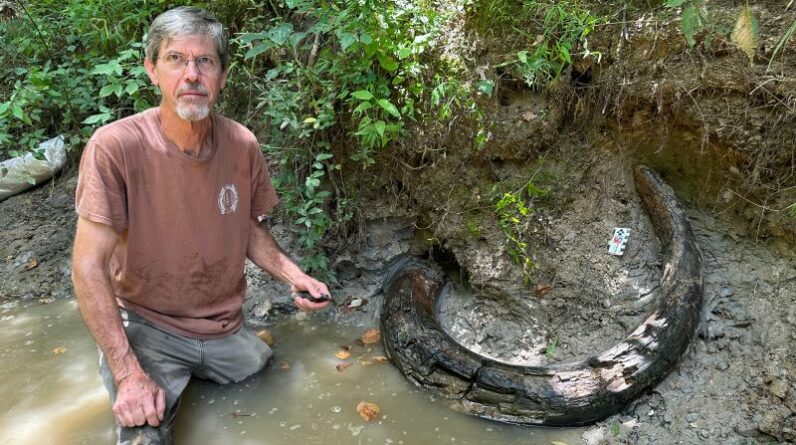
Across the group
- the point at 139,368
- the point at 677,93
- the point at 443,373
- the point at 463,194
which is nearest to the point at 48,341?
the point at 139,368

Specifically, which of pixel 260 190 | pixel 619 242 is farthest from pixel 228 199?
pixel 619 242

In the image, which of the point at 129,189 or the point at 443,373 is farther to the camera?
the point at 443,373

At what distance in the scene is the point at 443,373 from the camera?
290 centimetres

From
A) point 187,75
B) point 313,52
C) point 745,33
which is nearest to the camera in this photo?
point 745,33

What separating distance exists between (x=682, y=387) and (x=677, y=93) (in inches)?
62.7

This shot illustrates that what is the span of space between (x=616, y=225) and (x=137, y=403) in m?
2.75

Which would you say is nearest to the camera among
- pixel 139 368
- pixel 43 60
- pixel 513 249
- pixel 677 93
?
pixel 139 368

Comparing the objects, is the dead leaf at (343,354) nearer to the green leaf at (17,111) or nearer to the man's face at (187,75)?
the man's face at (187,75)

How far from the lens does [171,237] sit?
2541mm

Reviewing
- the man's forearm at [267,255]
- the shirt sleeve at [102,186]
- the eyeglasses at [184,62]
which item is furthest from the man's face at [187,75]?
the man's forearm at [267,255]

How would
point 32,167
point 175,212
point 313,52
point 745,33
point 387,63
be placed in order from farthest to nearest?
point 32,167 < point 313,52 < point 387,63 < point 175,212 < point 745,33

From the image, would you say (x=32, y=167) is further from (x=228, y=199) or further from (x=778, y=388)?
(x=778, y=388)

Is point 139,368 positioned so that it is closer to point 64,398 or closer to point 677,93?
point 64,398

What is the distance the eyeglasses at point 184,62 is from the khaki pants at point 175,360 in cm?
120
